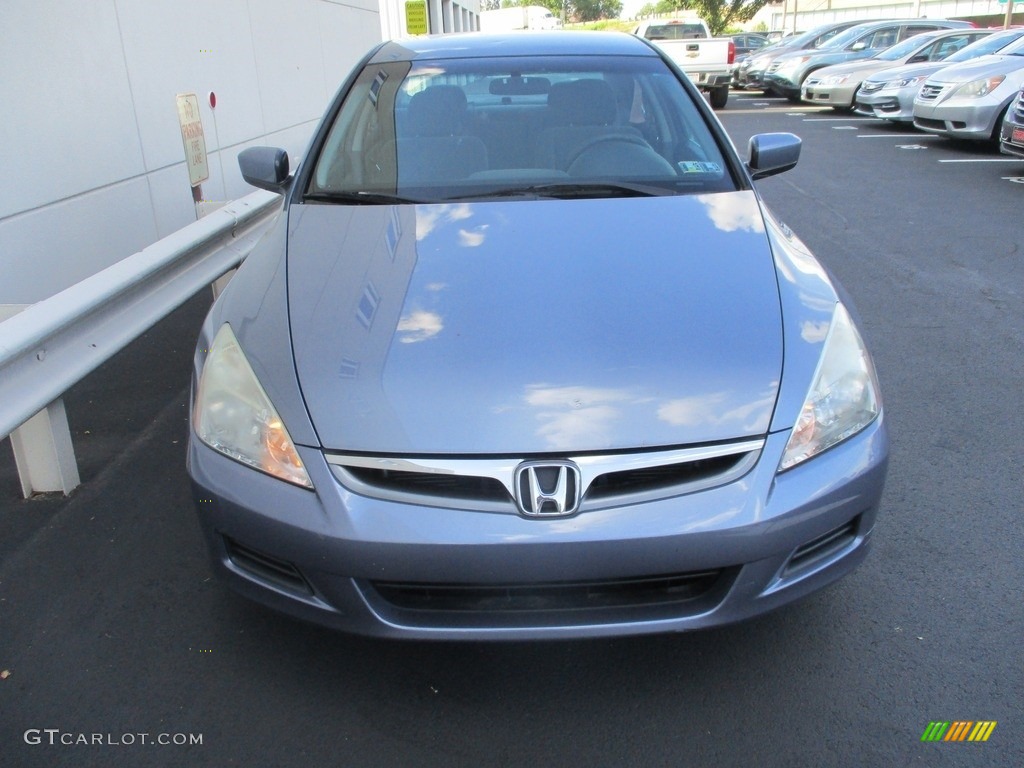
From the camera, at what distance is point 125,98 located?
20.0 ft

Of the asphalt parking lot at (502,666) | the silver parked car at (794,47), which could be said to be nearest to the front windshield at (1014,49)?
the asphalt parking lot at (502,666)

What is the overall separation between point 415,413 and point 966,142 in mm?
13338

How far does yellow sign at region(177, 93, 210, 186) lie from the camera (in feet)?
16.5

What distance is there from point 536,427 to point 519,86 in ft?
6.65

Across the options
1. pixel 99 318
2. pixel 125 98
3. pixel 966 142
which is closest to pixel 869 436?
pixel 99 318

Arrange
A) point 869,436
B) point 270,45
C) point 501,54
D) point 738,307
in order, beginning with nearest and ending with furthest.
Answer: point 869,436 < point 738,307 < point 501,54 < point 270,45

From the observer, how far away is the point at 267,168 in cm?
381

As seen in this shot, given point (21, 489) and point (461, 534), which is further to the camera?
point (21, 489)

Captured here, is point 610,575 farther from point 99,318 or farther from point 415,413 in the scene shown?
point 99,318

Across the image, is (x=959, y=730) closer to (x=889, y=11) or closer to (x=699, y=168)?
(x=699, y=168)

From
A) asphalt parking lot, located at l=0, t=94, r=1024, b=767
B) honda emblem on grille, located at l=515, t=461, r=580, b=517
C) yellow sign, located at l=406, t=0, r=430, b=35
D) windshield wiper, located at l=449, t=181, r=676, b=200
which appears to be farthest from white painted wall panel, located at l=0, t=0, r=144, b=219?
yellow sign, located at l=406, t=0, r=430, b=35

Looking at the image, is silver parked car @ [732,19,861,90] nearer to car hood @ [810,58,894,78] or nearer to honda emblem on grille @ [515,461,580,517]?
car hood @ [810,58,894,78]

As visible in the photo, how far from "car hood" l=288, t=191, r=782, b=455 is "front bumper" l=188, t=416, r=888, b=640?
0.16 meters

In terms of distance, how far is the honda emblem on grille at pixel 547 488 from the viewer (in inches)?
82.2
